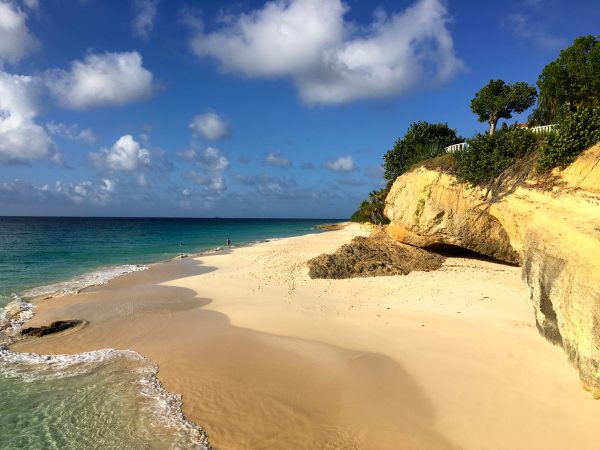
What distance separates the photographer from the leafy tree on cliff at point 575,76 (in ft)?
56.4

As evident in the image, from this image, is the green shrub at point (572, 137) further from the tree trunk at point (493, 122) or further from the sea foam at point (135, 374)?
the tree trunk at point (493, 122)

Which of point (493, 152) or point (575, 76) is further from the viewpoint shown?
point (575, 76)

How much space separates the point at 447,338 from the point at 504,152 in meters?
8.55

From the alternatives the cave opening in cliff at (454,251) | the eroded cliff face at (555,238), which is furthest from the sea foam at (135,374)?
the cave opening in cliff at (454,251)

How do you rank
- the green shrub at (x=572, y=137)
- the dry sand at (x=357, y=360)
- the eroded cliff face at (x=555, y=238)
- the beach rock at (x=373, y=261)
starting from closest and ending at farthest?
the dry sand at (x=357, y=360)
the eroded cliff face at (x=555, y=238)
the green shrub at (x=572, y=137)
the beach rock at (x=373, y=261)

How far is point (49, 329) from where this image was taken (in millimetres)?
12539

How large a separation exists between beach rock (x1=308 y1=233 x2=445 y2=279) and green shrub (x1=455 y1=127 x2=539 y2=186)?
5895 mm

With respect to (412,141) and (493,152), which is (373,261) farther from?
(412,141)

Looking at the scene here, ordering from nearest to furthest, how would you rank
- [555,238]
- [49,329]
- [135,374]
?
[555,238] < [135,374] < [49,329]

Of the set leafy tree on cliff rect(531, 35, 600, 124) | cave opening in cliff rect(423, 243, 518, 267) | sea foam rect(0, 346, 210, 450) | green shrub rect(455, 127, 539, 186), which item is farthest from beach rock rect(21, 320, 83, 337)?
leafy tree on cliff rect(531, 35, 600, 124)

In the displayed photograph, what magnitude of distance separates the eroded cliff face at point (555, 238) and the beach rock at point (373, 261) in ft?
11.3

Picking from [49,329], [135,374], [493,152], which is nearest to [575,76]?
[493,152]

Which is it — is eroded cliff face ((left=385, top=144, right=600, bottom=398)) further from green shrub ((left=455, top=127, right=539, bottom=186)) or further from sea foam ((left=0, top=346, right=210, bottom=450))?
sea foam ((left=0, top=346, right=210, bottom=450))

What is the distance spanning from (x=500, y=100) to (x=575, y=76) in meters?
4.74
